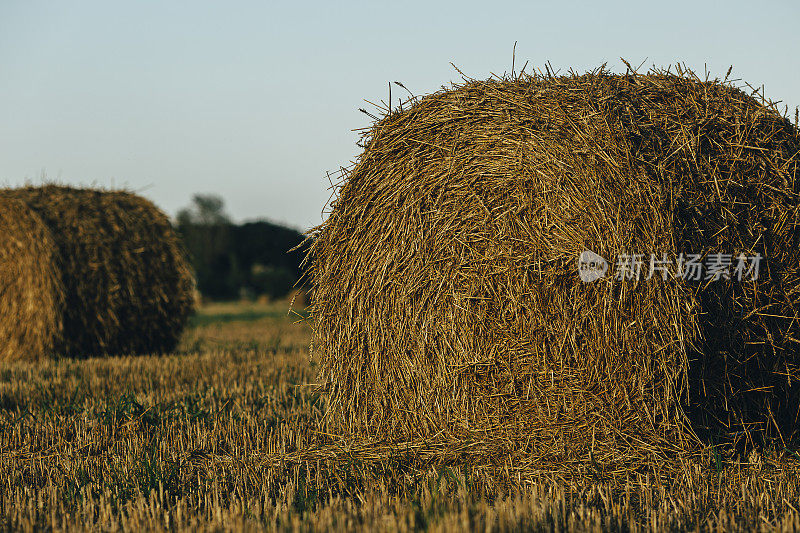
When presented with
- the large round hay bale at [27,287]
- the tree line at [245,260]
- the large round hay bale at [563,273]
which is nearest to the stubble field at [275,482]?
the large round hay bale at [563,273]

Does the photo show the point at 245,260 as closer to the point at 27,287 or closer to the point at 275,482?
the point at 27,287

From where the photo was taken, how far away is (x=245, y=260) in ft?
117

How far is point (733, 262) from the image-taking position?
4.55 m

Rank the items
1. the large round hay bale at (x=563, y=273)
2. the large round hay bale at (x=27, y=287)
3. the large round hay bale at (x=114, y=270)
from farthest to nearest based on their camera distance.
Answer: the large round hay bale at (x=114, y=270) → the large round hay bale at (x=27, y=287) → the large round hay bale at (x=563, y=273)

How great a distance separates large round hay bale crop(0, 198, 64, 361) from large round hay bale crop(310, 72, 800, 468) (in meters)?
6.06

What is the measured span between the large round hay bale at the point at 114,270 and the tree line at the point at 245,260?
15.9 meters

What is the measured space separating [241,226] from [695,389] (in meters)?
36.5

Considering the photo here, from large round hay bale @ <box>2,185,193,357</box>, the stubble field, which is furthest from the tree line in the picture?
the stubble field

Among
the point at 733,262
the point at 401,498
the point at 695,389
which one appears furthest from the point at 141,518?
the point at 733,262

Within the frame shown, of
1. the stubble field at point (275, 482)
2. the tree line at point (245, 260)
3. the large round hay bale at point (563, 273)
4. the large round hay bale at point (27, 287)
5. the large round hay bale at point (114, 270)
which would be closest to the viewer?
the stubble field at point (275, 482)

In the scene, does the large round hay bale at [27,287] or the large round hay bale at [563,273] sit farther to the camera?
the large round hay bale at [27,287]

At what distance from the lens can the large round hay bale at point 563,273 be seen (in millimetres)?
4305

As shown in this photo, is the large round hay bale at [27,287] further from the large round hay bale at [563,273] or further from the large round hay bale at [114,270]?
the large round hay bale at [563,273]

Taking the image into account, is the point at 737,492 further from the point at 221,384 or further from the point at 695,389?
the point at 221,384
